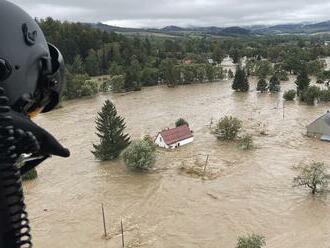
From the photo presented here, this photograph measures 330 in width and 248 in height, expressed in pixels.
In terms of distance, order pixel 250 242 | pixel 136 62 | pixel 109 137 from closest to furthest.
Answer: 1. pixel 250 242
2. pixel 109 137
3. pixel 136 62

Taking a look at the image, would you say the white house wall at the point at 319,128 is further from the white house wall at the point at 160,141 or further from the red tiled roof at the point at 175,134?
the white house wall at the point at 160,141

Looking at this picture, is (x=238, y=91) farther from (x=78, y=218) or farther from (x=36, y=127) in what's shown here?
(x=36, y=127)

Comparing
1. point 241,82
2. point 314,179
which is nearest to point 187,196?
point 314,179

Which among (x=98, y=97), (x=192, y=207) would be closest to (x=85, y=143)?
(x=192, y=207)

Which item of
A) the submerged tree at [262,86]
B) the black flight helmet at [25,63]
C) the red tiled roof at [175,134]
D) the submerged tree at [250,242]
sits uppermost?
the black flight helmet at [25,63]

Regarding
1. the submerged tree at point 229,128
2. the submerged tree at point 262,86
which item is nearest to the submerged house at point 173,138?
the submerged tree at point 229,128

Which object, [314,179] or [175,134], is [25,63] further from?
[175,134]
